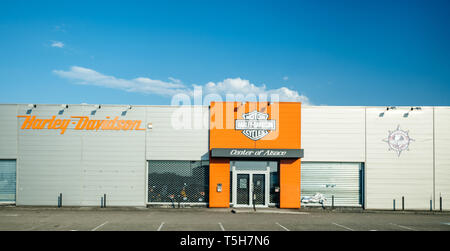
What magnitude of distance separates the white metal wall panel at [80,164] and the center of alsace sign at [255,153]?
4.66 m

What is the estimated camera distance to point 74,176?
70.4 ft

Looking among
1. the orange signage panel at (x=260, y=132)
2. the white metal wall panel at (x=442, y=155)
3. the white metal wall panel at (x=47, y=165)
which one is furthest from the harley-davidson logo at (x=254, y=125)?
the white metal wall panel at (x=442, y=155)

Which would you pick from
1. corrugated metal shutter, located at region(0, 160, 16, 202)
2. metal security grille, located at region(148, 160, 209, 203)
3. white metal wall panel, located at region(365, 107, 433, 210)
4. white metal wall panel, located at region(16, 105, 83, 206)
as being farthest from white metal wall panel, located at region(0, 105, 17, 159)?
white metal wall panel, located at region(365, 107, 433, 210)

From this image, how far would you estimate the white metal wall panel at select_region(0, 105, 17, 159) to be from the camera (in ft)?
70.6

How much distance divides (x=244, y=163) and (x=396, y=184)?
937 cm

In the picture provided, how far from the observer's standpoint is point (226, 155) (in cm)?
2105

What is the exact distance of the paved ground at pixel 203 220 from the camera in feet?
47.0

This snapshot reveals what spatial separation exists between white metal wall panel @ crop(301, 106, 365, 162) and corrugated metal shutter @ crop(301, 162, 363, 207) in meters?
0.52

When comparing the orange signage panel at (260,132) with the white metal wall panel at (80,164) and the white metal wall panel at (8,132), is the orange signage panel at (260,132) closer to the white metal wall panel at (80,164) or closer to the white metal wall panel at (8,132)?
the white metal wall panel at (80,164)

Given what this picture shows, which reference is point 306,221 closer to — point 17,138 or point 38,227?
point 38,227

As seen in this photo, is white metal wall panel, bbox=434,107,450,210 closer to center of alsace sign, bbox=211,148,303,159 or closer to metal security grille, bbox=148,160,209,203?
center of alsace sign, bbox=211,148,303,159
